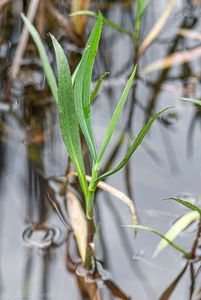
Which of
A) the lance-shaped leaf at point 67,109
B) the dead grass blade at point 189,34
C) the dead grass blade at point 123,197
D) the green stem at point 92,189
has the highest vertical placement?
the dead grass blade at point 189,34

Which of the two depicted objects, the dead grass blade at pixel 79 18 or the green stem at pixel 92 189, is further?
the dead grass blade at pixel 79 18

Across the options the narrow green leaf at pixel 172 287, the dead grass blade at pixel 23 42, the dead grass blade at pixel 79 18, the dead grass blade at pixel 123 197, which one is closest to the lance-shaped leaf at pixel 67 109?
the dead grass blade at pixel 123 197

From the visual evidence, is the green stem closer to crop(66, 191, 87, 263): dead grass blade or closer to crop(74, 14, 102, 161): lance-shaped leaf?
crop(74, 14, 102, 161): lance-shaped leaf

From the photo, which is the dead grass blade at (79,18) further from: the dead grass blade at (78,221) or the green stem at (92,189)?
the green stem at (92,189)

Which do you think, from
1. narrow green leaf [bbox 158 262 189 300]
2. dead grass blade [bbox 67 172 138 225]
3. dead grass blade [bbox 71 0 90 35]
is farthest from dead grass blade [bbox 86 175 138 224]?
dead grass blade [bbox 71 0 90 35]

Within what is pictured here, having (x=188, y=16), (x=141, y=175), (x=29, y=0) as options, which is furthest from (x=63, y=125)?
(x=188, y=16)
